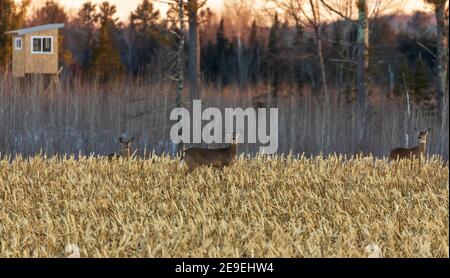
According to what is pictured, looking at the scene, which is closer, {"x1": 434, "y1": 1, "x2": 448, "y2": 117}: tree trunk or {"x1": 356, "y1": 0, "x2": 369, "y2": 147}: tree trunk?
{"x1": 356, "y1": 0, "x2": 369, "y2": 147}: tree trunk

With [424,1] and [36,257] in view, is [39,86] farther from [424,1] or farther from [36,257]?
[36,257]

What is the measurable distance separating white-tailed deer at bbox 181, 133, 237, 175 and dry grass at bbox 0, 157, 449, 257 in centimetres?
12

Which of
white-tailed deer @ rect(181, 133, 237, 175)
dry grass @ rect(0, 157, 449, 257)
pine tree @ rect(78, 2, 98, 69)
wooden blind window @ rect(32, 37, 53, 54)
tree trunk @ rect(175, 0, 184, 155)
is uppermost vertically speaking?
pine tree @ rect(78, 2, 98, 69)

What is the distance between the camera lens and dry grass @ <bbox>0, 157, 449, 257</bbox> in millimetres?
6918

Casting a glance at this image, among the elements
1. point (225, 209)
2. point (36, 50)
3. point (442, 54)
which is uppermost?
point (36, 50)

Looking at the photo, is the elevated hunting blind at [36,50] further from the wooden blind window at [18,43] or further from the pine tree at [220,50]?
the pine tree at [220,50]

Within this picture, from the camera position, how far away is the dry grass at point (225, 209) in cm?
692

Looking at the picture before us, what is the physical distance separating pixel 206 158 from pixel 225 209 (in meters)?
3.04

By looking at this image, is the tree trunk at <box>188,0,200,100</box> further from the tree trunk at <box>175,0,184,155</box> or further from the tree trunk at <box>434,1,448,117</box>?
the tree trunk at <box>434,1,448,117</box>

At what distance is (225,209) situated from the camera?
28.3 ft

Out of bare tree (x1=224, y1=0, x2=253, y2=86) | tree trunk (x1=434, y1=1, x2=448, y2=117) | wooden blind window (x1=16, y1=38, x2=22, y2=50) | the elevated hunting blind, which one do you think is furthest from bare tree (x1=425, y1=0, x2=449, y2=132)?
bare tree (x1=224, y1=0, x2=253, y2=86)

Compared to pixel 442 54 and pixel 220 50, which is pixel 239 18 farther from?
pixel 442 54

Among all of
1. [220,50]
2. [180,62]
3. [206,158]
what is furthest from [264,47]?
[206,158]

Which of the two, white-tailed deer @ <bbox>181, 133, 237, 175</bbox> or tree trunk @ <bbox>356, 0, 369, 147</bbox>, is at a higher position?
tree trunk @ <bbox>356, 0, 369, 147</bbox>
